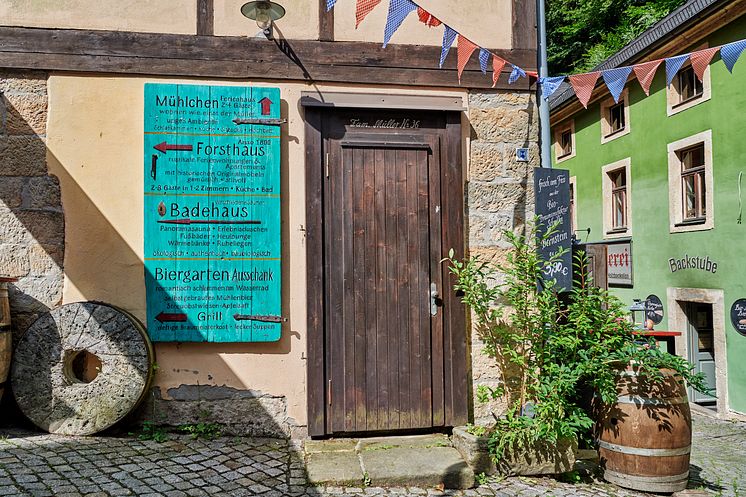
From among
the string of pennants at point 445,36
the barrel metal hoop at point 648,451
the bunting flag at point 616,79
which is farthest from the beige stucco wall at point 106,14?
the barrel metal hoop at point 648,451

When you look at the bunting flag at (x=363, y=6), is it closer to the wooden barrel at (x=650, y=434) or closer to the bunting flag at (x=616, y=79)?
the bunting flag at (x=616, y=79)

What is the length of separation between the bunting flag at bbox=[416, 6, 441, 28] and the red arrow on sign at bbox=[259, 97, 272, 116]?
47.2 inches

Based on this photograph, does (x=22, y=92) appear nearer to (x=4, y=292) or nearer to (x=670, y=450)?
(x=4, y=292)

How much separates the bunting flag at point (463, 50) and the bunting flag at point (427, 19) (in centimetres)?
20

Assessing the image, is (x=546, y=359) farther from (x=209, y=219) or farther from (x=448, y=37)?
(x=209, y=219)

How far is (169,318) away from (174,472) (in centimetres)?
108

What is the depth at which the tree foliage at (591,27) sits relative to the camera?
14.4 metres

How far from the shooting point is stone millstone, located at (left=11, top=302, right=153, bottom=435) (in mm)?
3779

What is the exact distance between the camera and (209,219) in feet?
13.3

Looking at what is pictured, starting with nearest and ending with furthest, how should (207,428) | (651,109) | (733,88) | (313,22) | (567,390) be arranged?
(567,390) < (207,428) < (313,22) < (733,88) < (651,109)

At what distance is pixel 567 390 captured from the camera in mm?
3654

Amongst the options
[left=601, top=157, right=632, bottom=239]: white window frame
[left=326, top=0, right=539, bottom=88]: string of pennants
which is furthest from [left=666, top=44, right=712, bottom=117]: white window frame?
[left=326, top=0, right=539, bottom=88]: string of pennants

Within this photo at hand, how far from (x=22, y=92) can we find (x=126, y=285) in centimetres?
151

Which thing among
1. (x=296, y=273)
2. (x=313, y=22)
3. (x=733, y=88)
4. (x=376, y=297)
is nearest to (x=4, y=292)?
(x=296, y=273)
